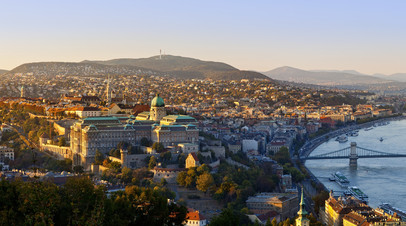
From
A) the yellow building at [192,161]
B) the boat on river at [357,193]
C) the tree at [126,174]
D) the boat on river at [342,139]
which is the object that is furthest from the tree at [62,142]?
the boat on river at [342,139]

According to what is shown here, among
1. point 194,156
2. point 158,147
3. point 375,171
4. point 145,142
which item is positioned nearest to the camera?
point 194,156

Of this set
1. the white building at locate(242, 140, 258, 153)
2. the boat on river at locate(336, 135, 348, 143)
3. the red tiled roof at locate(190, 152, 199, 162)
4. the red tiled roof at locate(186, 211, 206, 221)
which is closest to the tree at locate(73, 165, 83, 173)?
the red tiled roof at locate(190, 152, 199, 162)

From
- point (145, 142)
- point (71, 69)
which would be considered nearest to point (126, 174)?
point (145, 142)

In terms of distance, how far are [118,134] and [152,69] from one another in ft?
257

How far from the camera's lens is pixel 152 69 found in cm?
10562

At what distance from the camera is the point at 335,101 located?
3290 inches

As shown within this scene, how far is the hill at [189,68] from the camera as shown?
10372 centimetres

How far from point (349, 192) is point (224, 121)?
21.0 m

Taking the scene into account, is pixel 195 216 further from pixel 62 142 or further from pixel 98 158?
pixel 62 142

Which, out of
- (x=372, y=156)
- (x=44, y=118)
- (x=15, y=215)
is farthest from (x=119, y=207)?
(x=372, y=156)

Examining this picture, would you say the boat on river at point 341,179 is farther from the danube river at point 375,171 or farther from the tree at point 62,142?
the tree at point 62,142

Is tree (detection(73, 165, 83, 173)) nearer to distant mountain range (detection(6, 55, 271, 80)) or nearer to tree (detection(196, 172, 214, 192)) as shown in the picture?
tree (detection(196, 172, 214, 192))

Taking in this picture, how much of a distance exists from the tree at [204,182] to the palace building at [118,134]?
3.50m

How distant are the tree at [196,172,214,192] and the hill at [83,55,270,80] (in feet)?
247
